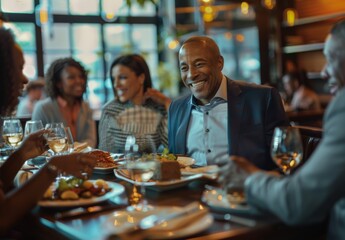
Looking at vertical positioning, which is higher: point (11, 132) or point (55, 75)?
point (55, 75)

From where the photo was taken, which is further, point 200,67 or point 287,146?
point 200,67

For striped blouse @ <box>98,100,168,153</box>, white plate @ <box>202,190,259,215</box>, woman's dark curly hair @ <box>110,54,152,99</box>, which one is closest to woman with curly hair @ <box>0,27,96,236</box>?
white plate @ <box>202,190,259,215</box>

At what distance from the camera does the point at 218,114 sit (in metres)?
2.52

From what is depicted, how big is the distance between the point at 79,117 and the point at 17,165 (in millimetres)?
1906

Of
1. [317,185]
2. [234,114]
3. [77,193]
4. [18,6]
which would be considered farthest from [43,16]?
[317,185]

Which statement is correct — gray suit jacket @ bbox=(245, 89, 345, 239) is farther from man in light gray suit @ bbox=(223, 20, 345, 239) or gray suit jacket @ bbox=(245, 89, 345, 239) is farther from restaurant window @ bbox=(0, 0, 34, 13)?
restaurant window @ bbox=(0, 0, 34, 13)

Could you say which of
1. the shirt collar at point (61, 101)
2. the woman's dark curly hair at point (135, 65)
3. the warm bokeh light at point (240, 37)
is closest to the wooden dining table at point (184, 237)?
the woman's dark curly hair at point (135, 65)

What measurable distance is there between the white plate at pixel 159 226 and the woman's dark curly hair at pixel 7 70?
A: 67cm

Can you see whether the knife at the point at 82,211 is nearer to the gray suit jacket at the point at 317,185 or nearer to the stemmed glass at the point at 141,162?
the stemmed glass at the point at 141,162

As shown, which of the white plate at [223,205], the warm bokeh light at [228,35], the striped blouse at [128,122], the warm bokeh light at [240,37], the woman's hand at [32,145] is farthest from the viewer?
the warm bokeh light at [228,35]

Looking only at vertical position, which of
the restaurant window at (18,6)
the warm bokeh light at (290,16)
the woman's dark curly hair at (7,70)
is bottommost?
the woman's dark curly hair at (7,70)

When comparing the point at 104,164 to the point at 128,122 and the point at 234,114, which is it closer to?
the point at 234,114

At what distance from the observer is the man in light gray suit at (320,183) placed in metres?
1.21

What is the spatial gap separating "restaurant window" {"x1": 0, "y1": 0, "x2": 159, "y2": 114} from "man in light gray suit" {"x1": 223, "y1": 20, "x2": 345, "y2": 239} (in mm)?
6301
